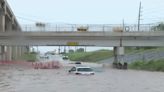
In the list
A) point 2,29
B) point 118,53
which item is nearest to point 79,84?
point 118,53

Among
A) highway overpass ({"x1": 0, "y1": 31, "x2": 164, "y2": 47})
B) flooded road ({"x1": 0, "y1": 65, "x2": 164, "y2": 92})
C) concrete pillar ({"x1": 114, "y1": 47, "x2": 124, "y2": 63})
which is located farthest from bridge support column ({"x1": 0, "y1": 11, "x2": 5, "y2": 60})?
flooded road ({"x1": 0, "y1": 65, "x2": 164, "y2": 92})

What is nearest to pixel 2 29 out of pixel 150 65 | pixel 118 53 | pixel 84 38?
pixel 84 38

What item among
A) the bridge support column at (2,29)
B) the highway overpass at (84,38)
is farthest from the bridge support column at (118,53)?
the bridge support column at (2,29)

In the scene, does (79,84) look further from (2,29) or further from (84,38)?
(2,29)

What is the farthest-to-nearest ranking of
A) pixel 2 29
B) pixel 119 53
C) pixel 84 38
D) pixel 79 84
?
pixel 2 29, pixel 119 53, pixel 84 38, pixel 79 84

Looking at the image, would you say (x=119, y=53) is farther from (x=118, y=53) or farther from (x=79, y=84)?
(x=79, y=84)

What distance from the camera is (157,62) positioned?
80312 millimetres

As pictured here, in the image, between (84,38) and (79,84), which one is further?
(84,38)

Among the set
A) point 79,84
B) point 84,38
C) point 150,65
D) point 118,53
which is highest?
point 84,38

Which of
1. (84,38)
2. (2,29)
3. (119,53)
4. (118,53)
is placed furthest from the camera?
(2,29)

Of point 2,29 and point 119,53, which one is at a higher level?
point 2,29

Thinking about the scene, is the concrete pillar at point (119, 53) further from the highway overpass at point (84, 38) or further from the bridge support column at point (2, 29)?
the bridge support column at point (2, 29)

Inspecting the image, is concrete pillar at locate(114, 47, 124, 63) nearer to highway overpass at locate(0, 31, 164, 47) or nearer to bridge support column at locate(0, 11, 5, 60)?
highway overpass at locate(0, 31, 164, 47)

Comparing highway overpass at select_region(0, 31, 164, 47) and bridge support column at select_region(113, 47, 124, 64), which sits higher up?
highway overpass at select_region(0, 31, 164, 47)
